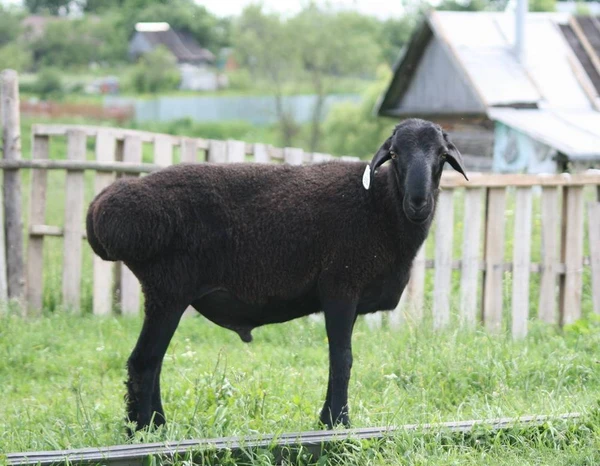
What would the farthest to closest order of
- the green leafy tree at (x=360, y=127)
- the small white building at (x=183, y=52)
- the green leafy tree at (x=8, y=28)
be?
the small white building at (x=183, y=52)
the green leafy tree at (x=8, y=28)
the green leafy tree at (x=360, y=127)

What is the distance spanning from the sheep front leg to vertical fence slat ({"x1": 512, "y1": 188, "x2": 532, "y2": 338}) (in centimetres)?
416

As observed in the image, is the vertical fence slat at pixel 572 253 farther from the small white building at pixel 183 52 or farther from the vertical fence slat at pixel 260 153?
the small white building at pixel 183 52

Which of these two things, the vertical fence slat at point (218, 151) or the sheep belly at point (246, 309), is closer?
the sheep belly at point (246, 309)

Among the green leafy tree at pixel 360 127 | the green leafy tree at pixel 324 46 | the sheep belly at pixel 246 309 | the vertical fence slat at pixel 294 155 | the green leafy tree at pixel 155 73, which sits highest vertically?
the vertical fence slat at pixel 294 155

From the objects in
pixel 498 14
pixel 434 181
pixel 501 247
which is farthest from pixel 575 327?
pixel 498 14

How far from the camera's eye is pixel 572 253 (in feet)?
32.3

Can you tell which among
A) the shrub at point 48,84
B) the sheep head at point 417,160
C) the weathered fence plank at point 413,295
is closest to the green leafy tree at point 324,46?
the shrub at point 48,84

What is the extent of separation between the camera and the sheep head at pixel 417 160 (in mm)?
5539

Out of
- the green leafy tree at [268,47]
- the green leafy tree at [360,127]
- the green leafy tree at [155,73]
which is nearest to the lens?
the green leafy tree at [360,127]

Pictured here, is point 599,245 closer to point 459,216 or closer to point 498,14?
point 459,216

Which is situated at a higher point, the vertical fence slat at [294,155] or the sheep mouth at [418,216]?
the sheep mouth at [418,216]

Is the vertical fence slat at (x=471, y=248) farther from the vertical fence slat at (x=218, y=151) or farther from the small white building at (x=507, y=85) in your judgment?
the small white building at (x=507, y=85)

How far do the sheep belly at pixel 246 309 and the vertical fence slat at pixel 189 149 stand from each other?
4357 millimetres

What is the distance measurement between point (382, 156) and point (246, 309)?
4.36 feet
